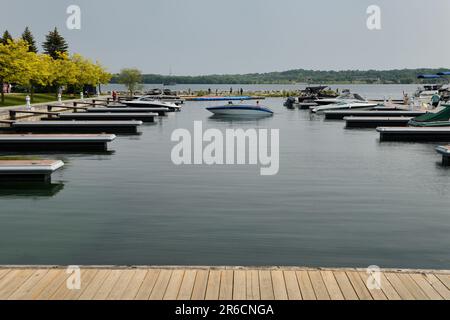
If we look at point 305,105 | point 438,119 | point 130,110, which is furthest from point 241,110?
point 438,119

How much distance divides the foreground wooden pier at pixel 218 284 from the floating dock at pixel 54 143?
19804 millimetres

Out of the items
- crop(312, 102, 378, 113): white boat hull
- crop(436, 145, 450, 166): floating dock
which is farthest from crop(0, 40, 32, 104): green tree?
crop(436, 145, 450, 166): floating dock

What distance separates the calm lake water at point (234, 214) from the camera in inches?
446

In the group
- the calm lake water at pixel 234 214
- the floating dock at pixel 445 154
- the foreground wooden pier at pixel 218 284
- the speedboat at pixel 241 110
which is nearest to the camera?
the foreground wooden pier at pixel 218 284

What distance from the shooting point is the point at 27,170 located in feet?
61.0

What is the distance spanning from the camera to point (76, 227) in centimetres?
1355

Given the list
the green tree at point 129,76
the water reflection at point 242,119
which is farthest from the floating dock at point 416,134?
the green tree at point 129,76

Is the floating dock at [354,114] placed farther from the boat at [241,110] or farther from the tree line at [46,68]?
the tree line at [46,68]

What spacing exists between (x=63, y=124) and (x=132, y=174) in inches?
667

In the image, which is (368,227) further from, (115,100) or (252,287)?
(115,100)

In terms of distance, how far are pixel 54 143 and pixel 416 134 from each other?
2090cm

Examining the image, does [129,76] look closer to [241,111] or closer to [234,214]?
[241,111]
